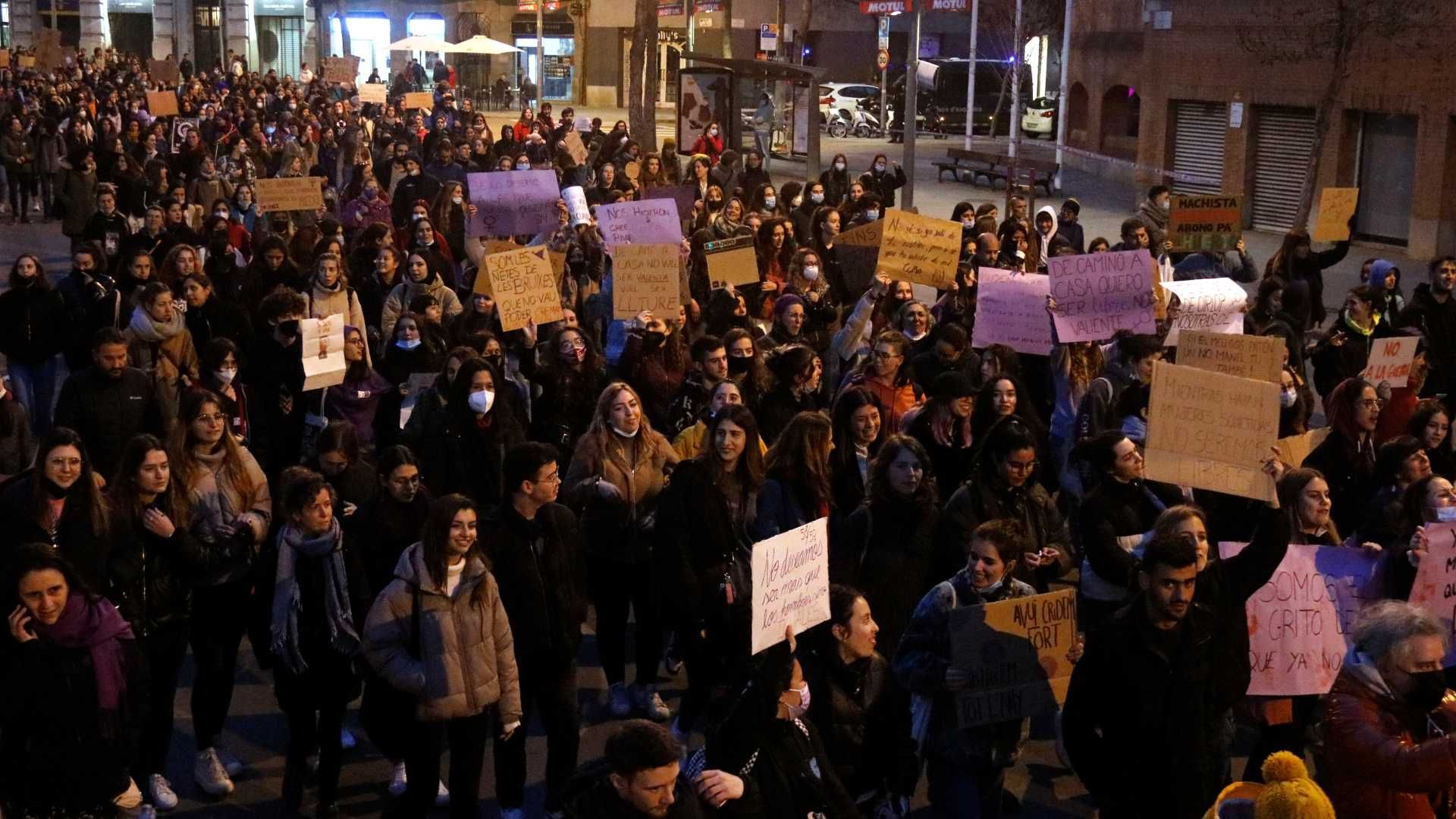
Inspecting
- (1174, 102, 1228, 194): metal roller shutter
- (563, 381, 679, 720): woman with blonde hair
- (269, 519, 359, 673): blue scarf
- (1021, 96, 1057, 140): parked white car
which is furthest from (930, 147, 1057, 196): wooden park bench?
(269, 519, 359, 673): blue scarf

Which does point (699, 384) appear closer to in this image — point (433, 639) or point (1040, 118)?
point (433, 639)

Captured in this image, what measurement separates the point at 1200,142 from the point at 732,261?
797 inches

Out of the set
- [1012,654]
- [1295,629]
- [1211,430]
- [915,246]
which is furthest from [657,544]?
[915,246]

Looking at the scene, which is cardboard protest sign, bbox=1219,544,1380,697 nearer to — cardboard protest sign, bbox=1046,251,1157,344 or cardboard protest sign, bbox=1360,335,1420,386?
cardboard protest sign, bbox=1360,335,1420,386

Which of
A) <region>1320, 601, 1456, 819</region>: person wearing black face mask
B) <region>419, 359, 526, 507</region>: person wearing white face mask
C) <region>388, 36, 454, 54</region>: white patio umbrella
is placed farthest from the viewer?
<region>388, 36, 454, 54</region>: white patio umbrella

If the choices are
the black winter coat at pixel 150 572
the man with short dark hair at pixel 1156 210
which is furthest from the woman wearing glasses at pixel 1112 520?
the man with short dark hair at pixel 1156 210

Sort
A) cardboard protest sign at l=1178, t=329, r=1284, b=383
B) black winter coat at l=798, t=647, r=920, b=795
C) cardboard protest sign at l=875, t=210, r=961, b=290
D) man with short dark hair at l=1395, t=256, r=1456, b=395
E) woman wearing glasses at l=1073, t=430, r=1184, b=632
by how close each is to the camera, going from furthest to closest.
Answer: cardboard protest sign at l=875, t=210, r=961, b=290 → man with short dark hair at l=1395, t=256, r=1456, b=395 → cardboard protest sign at l=1178, t=329, r=1284, b=383 → woman wearing glasses at l=1073, t=430, r=1184, b=632 → black winter coat at l=798, t=647, r=920, b=795

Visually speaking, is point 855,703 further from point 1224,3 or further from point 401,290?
point 1224,3

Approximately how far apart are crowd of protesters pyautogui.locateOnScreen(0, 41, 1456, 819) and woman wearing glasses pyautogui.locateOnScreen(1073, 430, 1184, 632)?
0.01 metres

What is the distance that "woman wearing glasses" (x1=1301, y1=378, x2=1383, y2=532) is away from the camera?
8117 millimetres

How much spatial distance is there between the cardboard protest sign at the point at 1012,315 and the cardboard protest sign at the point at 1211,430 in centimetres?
377

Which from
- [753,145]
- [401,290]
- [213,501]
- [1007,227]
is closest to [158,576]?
[213,501]

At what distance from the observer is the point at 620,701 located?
25.4 ft

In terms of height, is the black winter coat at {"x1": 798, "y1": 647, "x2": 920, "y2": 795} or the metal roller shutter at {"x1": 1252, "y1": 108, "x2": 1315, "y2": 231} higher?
the metal roller shutter at {"x1": 1252, "y1": 108, "x2": 1315, "y2": 231}
